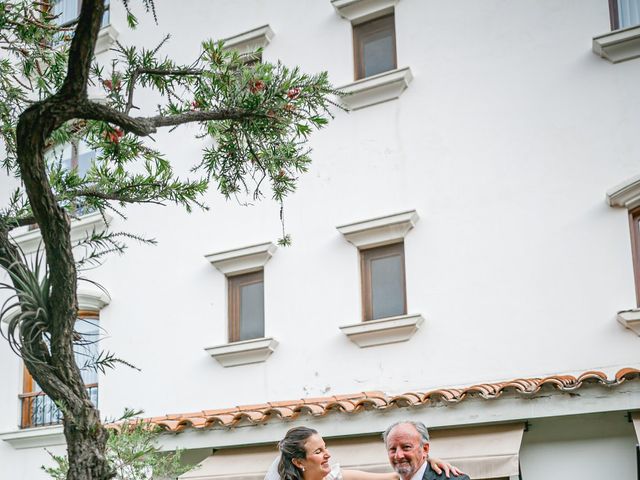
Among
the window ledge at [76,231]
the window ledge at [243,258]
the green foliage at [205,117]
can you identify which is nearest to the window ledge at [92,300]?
the window ledge at [76,231]

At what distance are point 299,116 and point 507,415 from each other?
192 inches

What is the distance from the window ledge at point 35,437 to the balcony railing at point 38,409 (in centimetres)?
28

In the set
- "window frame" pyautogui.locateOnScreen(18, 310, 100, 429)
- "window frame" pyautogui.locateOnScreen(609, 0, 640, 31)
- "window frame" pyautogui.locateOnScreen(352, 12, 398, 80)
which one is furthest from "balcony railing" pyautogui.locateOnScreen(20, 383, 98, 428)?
"window frame" pyautogui.locateOnScreen(609, 0, 640, 31)

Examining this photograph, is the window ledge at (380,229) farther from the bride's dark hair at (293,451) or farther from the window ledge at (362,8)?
the bride's dark hair at (293,451)

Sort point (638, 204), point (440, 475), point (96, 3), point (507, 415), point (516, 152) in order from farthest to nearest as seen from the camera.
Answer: point (516, 152), point (638, 204), point (507, 415), point (440, 475), point (96, 3)

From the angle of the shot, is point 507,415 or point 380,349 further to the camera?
point 380,349

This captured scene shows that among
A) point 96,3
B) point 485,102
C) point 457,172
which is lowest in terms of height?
point 96,3

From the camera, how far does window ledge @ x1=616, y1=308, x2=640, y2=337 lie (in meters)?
9.98

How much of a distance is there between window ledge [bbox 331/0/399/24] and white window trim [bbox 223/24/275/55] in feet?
3.66

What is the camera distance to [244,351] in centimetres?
1260

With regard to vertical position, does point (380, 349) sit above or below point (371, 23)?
below

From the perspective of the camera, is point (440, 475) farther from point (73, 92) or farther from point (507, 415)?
point (507, 415)

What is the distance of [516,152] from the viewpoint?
37.1 feet

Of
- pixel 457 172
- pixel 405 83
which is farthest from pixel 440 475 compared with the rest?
pixel 405 83
